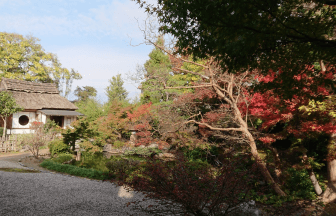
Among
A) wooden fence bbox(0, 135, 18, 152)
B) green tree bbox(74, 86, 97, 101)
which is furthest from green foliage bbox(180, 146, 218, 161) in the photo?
green tree bbox(74, 86, 97, 101)

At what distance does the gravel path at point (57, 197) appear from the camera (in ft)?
15.9

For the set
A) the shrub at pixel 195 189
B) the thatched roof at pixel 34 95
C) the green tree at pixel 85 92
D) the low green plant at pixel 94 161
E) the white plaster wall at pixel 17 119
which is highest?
the green tree at pixel 85 92

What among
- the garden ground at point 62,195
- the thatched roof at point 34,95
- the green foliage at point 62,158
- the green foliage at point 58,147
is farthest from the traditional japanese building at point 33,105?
the garden ground at point 62,195

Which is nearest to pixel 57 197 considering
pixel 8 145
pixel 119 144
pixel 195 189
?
pixel 195 189

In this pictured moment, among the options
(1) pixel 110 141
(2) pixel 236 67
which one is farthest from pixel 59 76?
(2) pixel 236 67

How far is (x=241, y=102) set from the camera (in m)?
9.20

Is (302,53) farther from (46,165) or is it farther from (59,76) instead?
(59,76)

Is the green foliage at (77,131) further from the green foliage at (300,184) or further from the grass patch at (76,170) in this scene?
the green foliage at (300,184)

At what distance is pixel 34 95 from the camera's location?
2236 cm

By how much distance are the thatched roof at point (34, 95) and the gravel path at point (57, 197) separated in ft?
52.0

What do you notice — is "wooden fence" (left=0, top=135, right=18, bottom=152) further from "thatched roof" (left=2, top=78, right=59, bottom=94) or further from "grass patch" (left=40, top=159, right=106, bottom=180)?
"thatched roof" (left=2, top=78, right=59, bottom=94)

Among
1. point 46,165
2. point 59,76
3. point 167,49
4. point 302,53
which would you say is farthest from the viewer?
point 59,76

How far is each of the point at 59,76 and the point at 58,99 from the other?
927 centimetres

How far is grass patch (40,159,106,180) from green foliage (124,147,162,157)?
14.5 ft
